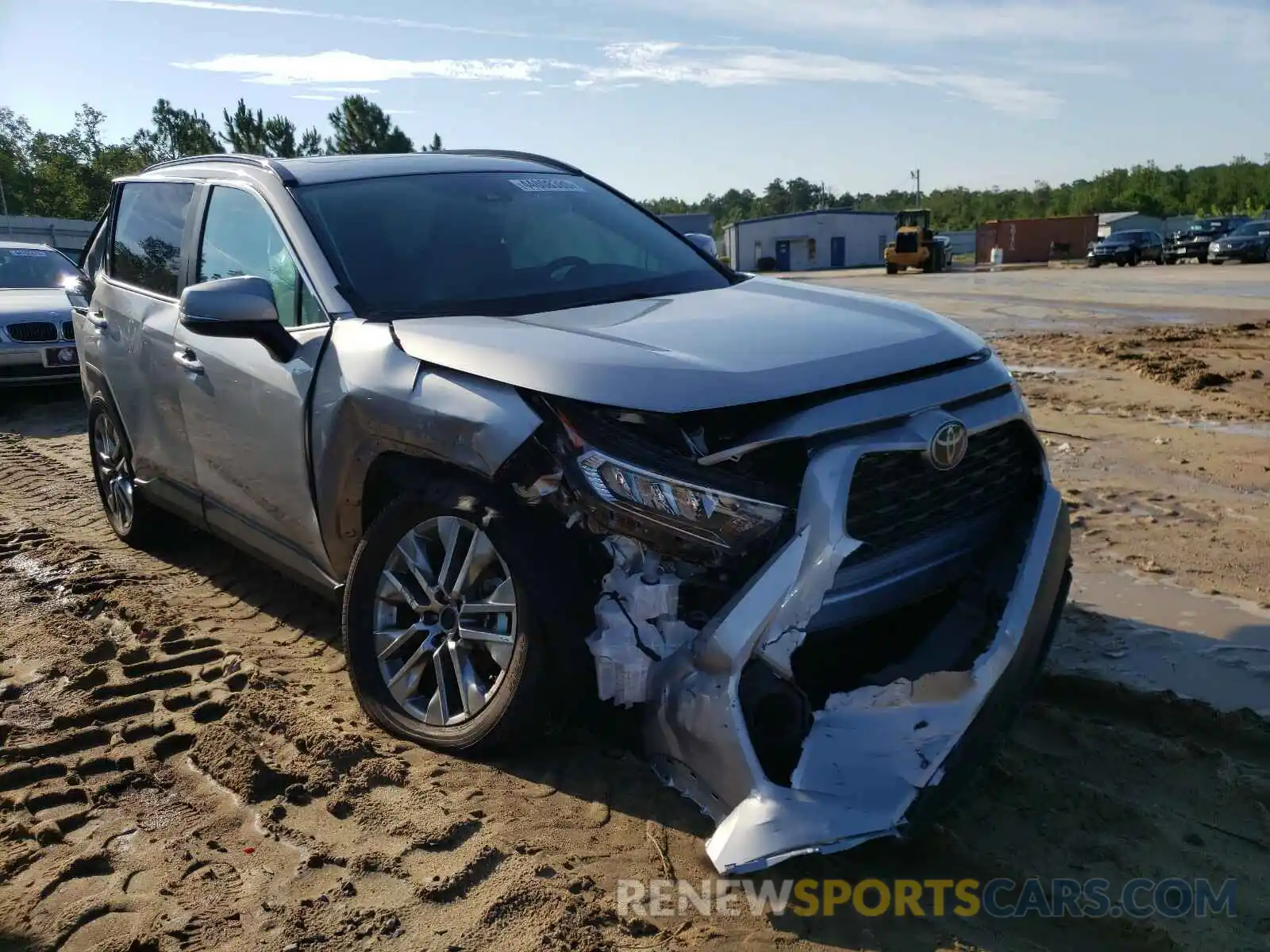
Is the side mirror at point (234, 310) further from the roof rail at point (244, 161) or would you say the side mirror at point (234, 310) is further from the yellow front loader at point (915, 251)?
the yellow front loader at point (915, 251)

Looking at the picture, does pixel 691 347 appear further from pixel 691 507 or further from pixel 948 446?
pixel 948 446

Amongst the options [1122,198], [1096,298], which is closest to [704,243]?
[1096,298]

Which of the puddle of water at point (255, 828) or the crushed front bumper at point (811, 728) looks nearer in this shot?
the crushed front bumper at point (811, 728)

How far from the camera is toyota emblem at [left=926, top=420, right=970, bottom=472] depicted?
107 inches

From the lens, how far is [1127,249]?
1513 inches

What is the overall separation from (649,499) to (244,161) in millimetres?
2632

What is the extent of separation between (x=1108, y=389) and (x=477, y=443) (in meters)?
7.34

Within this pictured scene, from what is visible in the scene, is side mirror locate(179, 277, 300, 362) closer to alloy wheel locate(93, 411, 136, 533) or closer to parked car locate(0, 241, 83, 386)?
alloy wheel locate(93, 411, 136, 533)

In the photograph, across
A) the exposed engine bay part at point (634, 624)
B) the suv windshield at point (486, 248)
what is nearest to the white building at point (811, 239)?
the suv windshield at point (486, 248)

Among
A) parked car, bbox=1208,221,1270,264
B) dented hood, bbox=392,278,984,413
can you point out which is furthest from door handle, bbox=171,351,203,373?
parked car, bbox=1208,221,1270,264

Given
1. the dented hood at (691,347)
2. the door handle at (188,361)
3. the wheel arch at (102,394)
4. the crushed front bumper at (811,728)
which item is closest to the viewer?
the crushed front bumper at (811,728)

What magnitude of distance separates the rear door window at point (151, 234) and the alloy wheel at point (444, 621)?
6.91ft

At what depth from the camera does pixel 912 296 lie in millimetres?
22922

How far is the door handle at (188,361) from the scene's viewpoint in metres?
4.06
